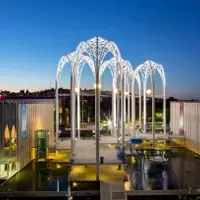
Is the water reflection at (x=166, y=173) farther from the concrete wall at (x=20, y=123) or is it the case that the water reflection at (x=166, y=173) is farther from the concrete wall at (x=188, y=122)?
the concrete wall at (x=20, y=123)

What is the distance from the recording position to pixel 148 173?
20.0 meters

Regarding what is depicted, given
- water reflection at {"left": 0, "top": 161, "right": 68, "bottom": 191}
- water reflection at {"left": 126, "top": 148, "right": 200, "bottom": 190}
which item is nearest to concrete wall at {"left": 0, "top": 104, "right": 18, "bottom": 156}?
water reflection at {"left": 0, "top": 161, "right": 68, "bottom": 191}

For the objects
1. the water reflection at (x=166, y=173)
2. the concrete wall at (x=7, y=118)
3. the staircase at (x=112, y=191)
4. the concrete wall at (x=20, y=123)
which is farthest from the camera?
the concrete wall at (x=20, y=123)

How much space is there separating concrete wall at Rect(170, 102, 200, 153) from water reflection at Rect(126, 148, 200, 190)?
1973 millimetres

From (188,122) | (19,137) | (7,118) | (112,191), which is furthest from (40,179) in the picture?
(188,122)

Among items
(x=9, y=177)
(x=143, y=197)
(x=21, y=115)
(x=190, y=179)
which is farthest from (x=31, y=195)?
(x=190, y=179)

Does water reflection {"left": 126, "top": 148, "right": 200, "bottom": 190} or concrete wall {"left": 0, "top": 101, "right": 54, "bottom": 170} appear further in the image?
concrete wall {"left": 0, "top": 101, "right": 54, "bottom": 170}

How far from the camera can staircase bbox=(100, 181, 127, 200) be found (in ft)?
48.9

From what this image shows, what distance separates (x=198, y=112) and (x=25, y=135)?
47.6 ft

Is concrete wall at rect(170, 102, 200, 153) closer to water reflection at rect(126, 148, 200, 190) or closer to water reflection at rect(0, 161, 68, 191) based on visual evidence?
water reflection at rect(126, 148, 200, 190)

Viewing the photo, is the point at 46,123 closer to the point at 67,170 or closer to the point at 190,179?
the point at 67,170

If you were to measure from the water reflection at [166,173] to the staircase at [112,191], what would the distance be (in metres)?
1.28

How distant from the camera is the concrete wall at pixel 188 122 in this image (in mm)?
27219

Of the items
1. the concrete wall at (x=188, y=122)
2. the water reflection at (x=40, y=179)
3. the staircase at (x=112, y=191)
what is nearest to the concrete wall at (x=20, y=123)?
the water reflection at (x=40, y=179)
